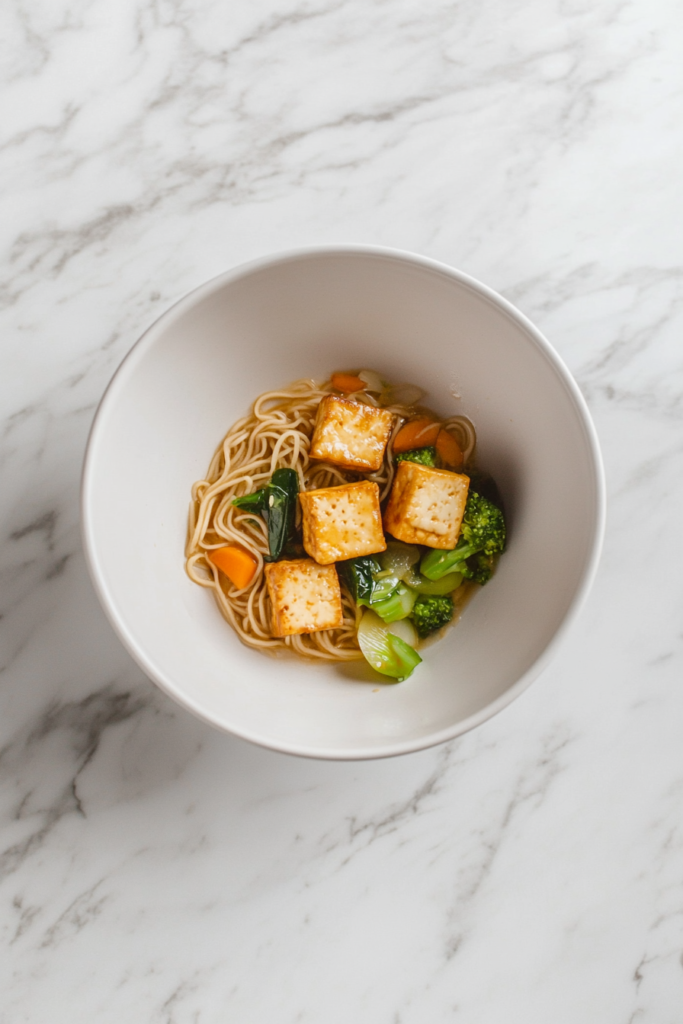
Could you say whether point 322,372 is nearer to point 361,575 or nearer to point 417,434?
point 417,434

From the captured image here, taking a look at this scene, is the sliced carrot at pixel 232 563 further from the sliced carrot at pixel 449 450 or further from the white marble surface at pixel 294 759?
Answer: the sliced carrot at pixel 449 450

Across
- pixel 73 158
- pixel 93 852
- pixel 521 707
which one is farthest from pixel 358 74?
pixel 93 852

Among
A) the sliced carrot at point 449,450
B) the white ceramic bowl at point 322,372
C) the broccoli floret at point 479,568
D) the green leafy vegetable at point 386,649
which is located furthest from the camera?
the sliced carrot at point 449,450

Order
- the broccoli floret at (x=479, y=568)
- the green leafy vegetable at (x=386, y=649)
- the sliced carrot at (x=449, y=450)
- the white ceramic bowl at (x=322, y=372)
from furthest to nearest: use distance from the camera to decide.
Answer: the sliced carrot at (x=449, y=450), the broccoli floret at (x=479, y=568), the green leafy vegetable at (x=386, y=649), the white ceramic bowl at (x=322, y=372)

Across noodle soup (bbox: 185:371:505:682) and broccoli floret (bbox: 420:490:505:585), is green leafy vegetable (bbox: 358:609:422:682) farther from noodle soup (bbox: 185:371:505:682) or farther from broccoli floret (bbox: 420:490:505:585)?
broccoli floret (bbox: 420:490:505:585)

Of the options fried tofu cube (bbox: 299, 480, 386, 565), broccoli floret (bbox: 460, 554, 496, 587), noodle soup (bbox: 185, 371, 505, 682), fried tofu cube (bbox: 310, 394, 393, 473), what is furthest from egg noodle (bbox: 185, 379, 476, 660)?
broccoli floret (bbox: 460, 554, 496, 587)

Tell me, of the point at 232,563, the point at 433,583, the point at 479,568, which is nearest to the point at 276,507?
the point at 232,563

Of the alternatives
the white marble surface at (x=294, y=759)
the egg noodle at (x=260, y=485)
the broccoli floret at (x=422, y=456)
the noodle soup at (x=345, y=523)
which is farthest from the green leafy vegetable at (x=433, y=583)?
the white marble surface at (x=294, y=759)

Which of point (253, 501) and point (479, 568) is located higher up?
point (253, 501)
